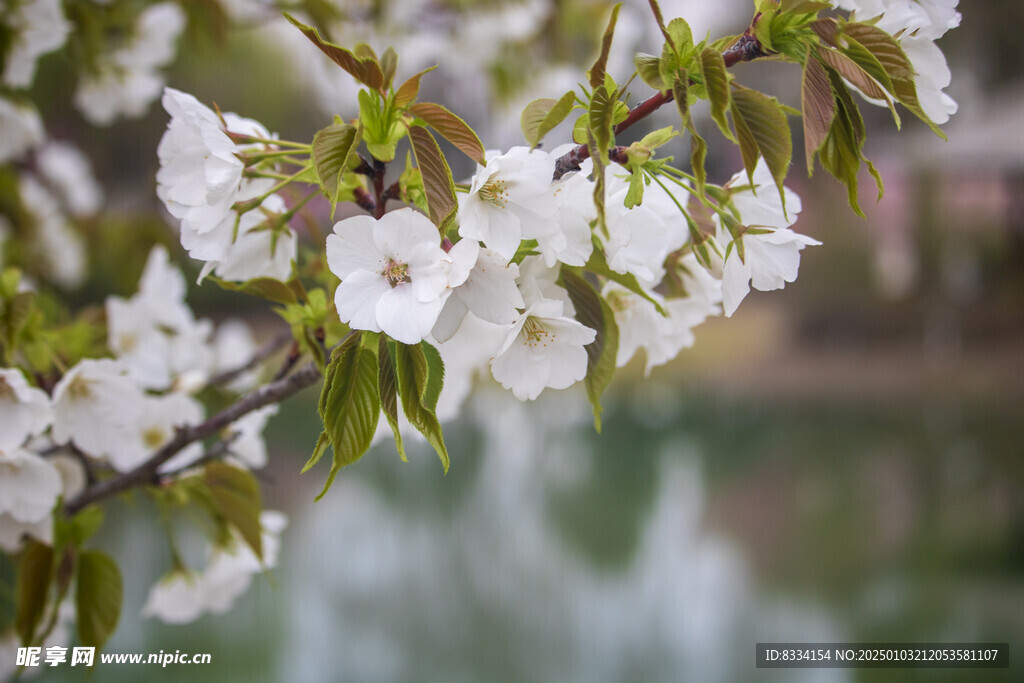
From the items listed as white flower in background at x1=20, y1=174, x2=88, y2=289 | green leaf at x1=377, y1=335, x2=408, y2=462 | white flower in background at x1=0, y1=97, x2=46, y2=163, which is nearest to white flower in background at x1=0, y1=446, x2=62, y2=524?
green leaf at x1=377, y1=335, x2=408, y2=462

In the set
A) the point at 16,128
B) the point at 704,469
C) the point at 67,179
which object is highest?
the point at 67,179

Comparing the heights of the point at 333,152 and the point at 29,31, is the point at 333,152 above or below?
below

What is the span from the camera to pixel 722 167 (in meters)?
1.07

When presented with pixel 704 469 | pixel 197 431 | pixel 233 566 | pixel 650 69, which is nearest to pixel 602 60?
pixel 650 69

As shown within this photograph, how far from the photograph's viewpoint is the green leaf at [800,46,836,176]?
17 centimetres

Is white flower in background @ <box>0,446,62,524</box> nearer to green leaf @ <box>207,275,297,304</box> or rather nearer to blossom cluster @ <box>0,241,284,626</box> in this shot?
→ blossom cluster @ <box>0,241,284,626</box>

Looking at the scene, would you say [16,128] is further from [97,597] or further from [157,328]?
[97,597]

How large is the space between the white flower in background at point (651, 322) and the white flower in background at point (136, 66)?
0.44 meters

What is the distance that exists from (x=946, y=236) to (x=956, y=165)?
5.5 inches

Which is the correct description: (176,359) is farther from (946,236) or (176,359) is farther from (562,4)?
(946,236)

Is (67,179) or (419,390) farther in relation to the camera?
(67,179)

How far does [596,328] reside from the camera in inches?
9.0

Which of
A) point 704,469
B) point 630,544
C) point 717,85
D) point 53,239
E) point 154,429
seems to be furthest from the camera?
point 704,469

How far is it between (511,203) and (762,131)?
7 cm
